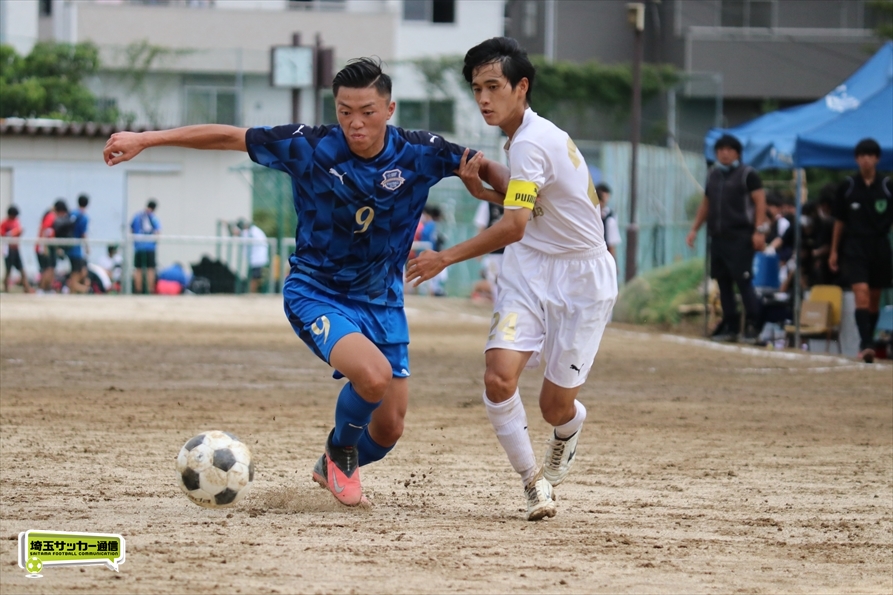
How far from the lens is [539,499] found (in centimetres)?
616

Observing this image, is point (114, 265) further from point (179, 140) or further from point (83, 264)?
point (179, 140)

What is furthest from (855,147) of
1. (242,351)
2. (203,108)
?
(203,108)

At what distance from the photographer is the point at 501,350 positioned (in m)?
6.22

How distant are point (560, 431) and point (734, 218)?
958 centimetres

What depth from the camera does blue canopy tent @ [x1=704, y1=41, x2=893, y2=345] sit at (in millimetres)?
14523

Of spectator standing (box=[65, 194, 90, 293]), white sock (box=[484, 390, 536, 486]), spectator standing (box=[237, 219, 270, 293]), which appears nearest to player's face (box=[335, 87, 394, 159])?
white sock (box=[484, 390, 536, 486])

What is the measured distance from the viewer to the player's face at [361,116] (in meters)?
6.05

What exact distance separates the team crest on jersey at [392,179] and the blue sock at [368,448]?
1218 millimetres

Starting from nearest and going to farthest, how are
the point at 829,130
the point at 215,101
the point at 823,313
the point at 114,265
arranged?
the point at 829,130 < the point at 823,313 < the point at 114,265 < the point at 215,101

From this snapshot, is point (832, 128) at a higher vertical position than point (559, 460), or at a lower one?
higher

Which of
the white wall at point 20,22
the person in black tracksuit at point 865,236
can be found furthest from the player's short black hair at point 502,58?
the white wall at point 20,22

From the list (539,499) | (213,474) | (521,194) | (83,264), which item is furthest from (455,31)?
(213,474)

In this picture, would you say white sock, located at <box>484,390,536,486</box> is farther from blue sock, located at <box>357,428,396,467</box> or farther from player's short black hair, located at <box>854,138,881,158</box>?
player's short black hair, located at <box>854,138,881,158</box>

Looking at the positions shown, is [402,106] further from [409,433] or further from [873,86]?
[409,433]
